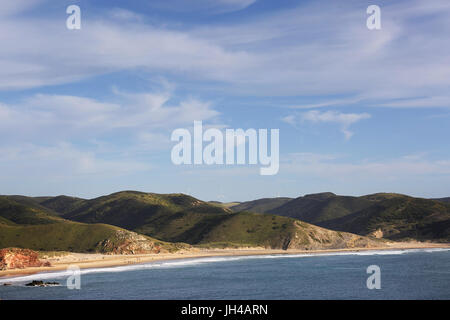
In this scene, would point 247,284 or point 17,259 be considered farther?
point 17,259

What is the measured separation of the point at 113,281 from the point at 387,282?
63733 mm

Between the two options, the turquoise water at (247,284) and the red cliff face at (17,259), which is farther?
the red cliff face at (17,259)

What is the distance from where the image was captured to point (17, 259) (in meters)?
138

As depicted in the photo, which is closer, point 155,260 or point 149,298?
point 149,298

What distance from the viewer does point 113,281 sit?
352 ft

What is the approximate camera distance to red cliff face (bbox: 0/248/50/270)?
135m

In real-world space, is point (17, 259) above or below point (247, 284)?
above

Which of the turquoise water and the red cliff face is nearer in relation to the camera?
the turquoise water

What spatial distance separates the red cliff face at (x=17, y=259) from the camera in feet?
441
